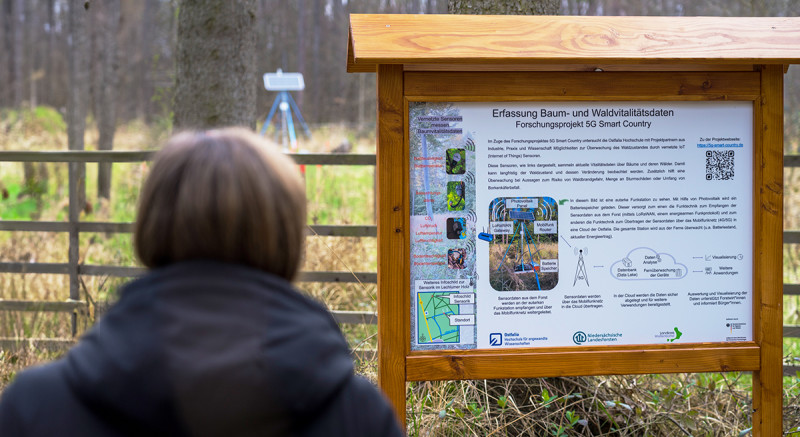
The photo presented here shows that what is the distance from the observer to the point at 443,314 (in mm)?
2947

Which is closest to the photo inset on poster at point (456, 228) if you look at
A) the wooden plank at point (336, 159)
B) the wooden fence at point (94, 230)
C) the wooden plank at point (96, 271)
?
the wooden fence at point (94, 230)

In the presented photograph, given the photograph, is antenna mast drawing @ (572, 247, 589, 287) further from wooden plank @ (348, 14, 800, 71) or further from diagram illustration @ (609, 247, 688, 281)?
wooden plank @ (348, 14, 800, 71)

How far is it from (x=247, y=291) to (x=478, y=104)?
189 cm

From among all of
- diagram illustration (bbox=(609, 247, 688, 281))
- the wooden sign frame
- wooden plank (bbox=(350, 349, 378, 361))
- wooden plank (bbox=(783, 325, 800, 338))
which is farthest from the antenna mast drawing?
wooden plank (bbox=(783, 325, 800, 338))

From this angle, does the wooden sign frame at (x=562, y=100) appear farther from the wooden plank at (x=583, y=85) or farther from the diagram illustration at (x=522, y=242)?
the diagram illustration at (x=522, y=242)

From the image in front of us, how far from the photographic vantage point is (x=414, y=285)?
2936mm

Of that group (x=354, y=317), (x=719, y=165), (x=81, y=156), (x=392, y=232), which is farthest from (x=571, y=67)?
(x=81, y=156)

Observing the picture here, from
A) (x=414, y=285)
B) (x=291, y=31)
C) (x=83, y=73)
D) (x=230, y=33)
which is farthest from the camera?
(x=291, y=31)

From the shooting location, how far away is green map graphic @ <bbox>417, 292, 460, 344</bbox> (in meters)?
2.94

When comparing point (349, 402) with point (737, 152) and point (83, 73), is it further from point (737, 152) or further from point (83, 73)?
point (83, 73)

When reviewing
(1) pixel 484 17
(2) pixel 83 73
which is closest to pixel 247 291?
(1) pixel 484 17

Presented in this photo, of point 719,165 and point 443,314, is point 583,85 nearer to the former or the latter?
point 719,165

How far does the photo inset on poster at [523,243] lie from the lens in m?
2.94

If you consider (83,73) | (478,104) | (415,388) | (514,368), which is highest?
(83,73)
